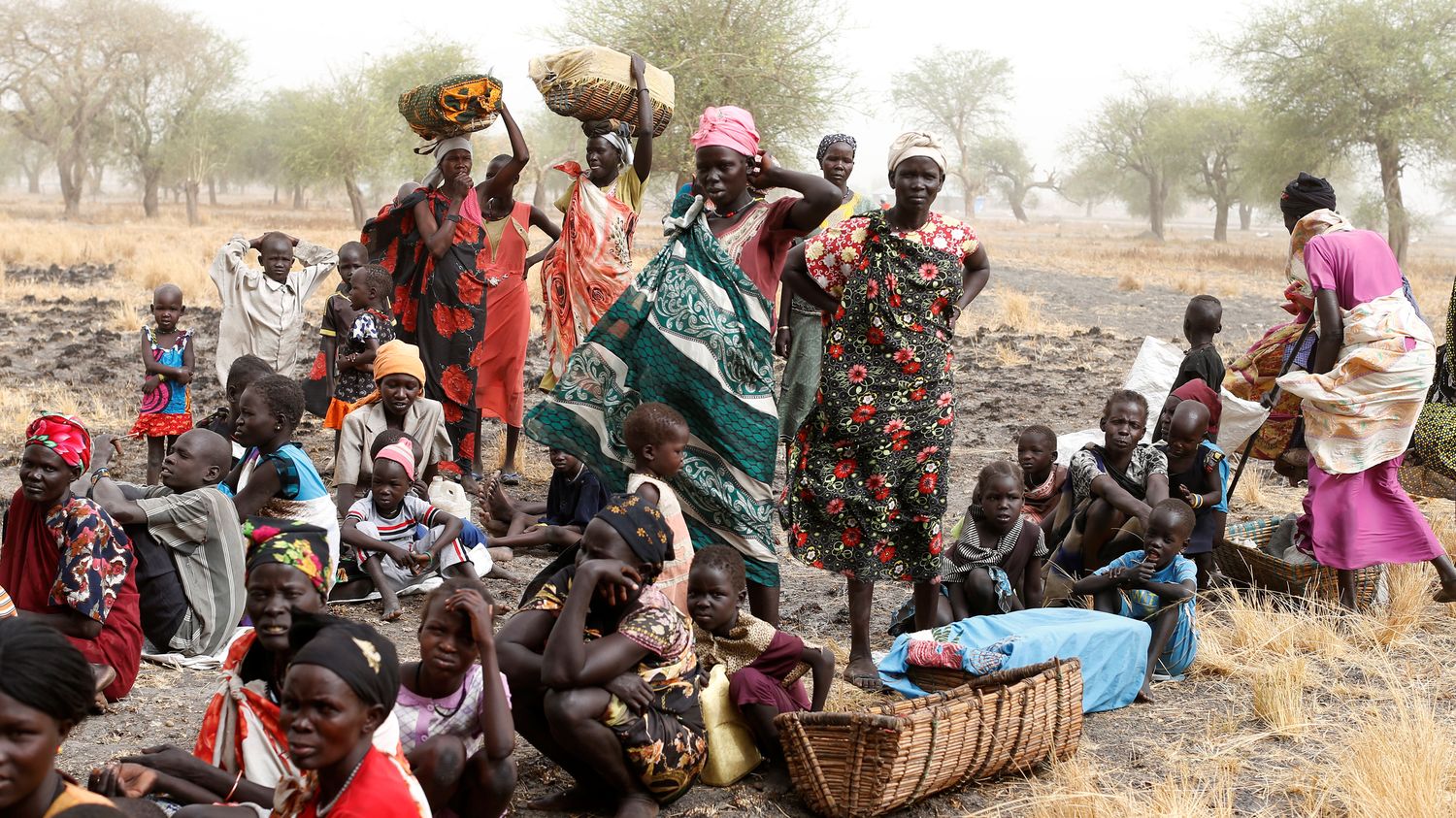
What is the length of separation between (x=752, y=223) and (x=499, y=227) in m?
3.29

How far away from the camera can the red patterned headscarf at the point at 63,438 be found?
3.88 meters

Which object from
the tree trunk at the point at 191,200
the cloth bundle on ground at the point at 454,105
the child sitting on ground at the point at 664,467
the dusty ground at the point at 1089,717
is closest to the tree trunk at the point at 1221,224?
the tree trunk at the point at 191,200

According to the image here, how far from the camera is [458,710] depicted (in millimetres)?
3240

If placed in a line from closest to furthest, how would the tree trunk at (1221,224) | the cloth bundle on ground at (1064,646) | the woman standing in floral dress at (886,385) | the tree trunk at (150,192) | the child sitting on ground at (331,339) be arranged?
the cloth bundle on ground at (1064,646)
the woman standing in floral dress at (886,385)
the child sitting on ground at (331,339)
the tree trunk at (150,192)
the tree trunk at (1221,224)

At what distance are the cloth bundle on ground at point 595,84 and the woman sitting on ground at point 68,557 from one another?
9.56 feet

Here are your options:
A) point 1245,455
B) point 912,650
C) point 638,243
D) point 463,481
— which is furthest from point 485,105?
point 638,243

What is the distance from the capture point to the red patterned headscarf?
3885mm

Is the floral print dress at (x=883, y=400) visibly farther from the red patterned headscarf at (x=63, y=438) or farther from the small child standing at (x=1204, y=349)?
the red patterned headscarf at (x=63, y=438)

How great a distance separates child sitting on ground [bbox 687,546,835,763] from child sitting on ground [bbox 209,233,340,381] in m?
4.52

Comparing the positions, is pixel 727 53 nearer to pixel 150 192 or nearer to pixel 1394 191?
pixel 1394 191

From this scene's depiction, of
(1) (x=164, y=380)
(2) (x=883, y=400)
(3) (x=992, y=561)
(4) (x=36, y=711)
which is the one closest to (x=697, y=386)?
(2) (x=883, y=400)

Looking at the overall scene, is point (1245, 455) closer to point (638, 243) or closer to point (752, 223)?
point (752, 223)

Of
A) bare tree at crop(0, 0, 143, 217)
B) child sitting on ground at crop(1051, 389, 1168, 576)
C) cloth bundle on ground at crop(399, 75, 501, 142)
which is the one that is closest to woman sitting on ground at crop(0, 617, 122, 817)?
child sitting on ground at crop(1051, 389, 1168, 576)

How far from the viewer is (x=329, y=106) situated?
44.4 metres
